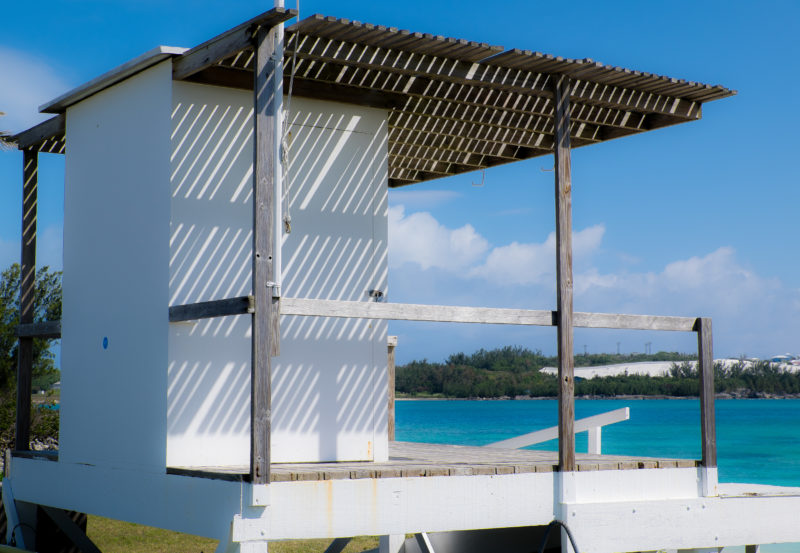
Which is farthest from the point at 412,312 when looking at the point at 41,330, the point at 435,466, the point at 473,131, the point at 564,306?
the point at 41,330

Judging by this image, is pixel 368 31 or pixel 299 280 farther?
pixel 299 280

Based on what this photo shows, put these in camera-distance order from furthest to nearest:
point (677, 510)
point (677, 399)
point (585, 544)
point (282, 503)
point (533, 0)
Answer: point (677, 399), point (533, 0), point (677, 510), point (585, 544), point (282, 503)

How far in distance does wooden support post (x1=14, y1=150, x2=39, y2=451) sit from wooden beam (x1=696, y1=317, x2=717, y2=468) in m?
6.11

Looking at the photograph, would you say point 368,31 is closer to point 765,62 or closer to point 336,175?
point 336,175

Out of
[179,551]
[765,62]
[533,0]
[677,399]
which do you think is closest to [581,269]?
[677,399]

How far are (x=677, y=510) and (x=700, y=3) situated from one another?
49.7 meters

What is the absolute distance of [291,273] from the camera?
7.82m

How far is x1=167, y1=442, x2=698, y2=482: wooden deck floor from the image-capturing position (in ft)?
21.2

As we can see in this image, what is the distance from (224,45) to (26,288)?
4.38 m

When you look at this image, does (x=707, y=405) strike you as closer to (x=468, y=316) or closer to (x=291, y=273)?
(x=468, y=316)

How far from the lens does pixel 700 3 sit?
173 feet

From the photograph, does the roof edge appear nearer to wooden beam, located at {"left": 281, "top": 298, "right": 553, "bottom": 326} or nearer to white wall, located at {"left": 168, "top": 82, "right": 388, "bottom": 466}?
white wall, located at {"left": 168, "top": 82, "right": 388, "bottom": 466}

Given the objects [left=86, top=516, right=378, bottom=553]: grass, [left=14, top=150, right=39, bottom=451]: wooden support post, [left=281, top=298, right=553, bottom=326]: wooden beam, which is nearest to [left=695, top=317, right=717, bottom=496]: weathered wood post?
[left=281, top=298, right=553, bottom=326]: wooden beam

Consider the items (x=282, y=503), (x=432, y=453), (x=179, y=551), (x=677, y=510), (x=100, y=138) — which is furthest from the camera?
(x=179, y=551)
